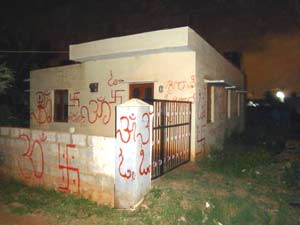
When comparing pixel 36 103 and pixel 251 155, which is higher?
pixel 36 103

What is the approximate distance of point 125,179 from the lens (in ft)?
15.9

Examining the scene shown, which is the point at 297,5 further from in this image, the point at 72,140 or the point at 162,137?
the point at 72,140

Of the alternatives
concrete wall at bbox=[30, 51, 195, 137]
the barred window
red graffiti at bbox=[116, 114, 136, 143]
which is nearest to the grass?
→ red graffiti at bbox=[116, 114, 136, 143]

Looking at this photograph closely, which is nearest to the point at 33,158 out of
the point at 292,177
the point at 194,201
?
the point at 194,201

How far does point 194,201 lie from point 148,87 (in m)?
4.84

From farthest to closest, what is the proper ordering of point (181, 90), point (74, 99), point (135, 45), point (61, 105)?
point (61, 105)
point (74, 99)
point (135, 45)
point (181, 90)

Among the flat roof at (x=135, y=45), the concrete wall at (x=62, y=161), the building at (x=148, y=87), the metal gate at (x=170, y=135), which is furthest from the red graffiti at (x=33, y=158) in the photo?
the flat roof at (x=135, y=45)

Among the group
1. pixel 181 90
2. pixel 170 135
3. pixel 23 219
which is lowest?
pixel 23 219

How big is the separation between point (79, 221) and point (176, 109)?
348 centimetres

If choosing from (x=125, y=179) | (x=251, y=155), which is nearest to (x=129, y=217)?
(x=125, y=179)

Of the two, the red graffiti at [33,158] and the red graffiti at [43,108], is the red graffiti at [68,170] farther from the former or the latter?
the red graffiti at [43,108]

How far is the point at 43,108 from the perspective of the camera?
38.8ft

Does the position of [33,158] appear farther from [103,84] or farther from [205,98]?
[205,98]

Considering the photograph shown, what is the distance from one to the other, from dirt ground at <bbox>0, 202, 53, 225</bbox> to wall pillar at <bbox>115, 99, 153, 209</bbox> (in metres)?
1.21
